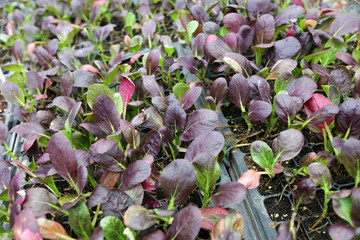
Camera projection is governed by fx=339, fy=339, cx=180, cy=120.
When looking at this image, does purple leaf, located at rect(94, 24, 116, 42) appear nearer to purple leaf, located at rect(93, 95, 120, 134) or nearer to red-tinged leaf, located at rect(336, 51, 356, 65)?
purple leaf, located at rect(93, 95, 120, 134)

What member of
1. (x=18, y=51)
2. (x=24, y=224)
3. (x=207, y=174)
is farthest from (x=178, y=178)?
(x=18, y=51)

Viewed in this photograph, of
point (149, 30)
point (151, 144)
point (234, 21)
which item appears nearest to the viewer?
point (151, 144)

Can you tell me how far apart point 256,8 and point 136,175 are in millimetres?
777

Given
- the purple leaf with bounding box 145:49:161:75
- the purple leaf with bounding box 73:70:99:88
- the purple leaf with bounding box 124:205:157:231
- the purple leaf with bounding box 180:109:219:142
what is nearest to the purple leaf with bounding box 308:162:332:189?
the purple leaf with bounding box 180:109:219:142

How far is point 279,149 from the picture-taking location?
809mm

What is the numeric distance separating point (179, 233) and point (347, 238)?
1.01ft

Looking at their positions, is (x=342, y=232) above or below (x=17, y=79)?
below

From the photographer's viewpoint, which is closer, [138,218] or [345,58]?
[138,218]

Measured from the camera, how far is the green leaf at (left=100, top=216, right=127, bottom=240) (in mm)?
661

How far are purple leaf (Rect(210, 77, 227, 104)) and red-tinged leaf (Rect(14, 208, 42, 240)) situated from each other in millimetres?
567

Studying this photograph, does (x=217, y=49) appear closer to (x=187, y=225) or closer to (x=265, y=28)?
(x=265, y=28)

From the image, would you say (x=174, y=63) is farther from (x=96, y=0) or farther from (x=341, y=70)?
(x=96, y=0)

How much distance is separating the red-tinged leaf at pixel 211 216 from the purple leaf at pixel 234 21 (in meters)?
0.68

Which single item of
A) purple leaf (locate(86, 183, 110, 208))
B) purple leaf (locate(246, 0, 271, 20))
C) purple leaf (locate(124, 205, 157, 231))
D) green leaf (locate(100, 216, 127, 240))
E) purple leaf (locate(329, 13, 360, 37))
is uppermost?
purple leaf (locate(246, 0, 271, 20))
